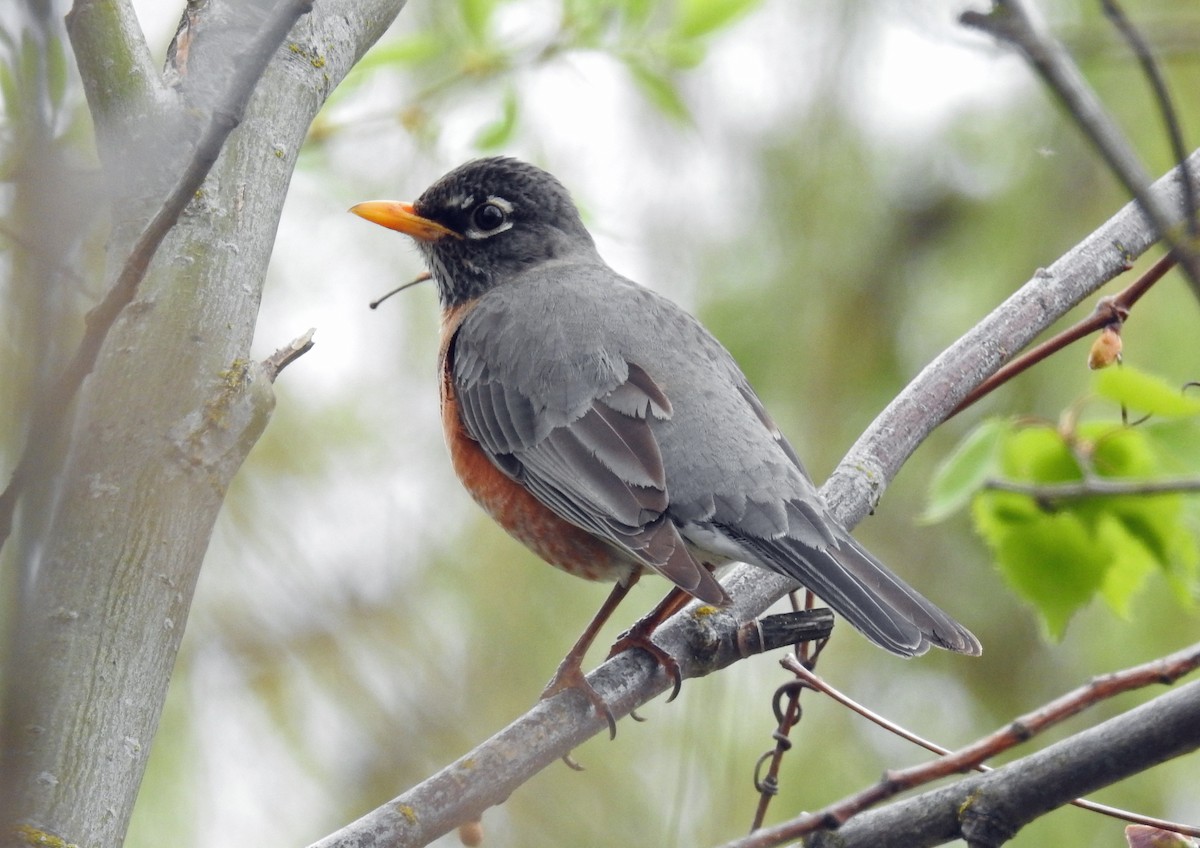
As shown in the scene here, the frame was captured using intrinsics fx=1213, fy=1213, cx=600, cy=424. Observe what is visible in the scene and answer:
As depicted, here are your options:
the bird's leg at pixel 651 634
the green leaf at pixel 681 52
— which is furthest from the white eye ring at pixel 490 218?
the bird's leg at pixel 651 634

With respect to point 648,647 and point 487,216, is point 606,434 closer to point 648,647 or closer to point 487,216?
point 648,647

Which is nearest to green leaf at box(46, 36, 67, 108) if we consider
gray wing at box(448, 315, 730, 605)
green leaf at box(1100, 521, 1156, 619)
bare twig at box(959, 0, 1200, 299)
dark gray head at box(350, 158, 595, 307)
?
bare twig at box(959, 0, 1200, 299)

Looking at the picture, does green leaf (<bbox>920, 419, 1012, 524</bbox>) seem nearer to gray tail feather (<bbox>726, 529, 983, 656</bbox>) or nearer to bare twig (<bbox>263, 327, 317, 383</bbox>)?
gray tail feather (<bbox>726, 529, 983, 656</bbox>)

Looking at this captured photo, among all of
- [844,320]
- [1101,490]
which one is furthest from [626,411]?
[844,320]

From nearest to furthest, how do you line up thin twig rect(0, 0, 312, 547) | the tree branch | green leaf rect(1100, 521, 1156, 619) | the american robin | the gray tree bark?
the tree branch, thin twig rect(0, 0, 312, 547), the gray tree bark, green leaf rect(1100, 521, 1156, 619), the american robin

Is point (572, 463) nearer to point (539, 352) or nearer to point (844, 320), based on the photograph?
point (539, 352)

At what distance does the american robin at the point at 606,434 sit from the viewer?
269 cm

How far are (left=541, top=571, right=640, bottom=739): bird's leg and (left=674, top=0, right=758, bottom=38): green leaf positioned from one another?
1579 mm

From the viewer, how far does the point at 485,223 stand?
4129 mm

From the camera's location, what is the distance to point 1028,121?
19.0 feet

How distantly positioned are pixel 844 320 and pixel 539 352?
2.62m

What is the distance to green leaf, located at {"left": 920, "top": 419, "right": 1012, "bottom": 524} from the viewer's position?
2104mm

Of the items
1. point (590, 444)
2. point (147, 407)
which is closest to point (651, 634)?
point (590, 444)

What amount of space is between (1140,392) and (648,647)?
3.67 feet
